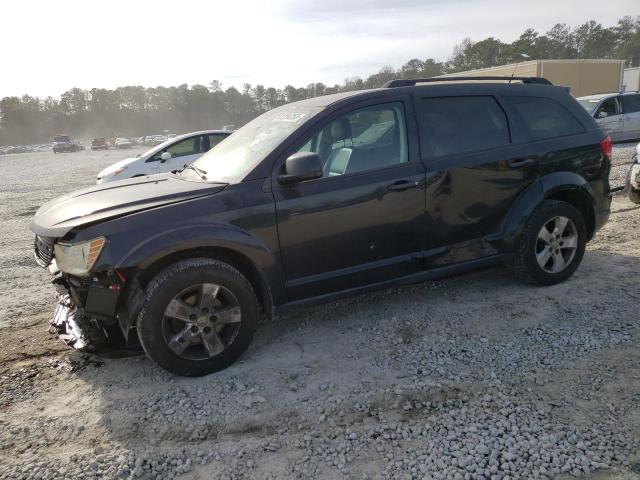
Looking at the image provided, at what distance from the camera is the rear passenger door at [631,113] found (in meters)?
14.6

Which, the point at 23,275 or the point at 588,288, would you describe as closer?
the point at 588,288

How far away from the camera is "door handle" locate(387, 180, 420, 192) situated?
3.74 metres

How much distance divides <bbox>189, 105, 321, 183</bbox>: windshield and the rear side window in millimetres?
1985

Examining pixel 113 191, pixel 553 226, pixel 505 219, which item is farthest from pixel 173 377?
pixel 553 226

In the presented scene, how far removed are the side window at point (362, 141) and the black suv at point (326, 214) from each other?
1 centimetres

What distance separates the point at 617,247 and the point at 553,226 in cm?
169

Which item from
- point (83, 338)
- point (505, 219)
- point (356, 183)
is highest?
point (356, 183)

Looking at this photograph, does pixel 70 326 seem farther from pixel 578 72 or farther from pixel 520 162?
pixel 578 72

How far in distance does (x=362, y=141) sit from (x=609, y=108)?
14.1 m

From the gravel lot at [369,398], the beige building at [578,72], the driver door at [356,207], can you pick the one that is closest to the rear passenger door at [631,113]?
the gravel lot at [369,398]

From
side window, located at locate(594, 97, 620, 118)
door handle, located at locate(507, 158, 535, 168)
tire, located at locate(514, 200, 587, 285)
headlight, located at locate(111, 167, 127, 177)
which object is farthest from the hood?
side window, located at locate(594, 97, 620, 118)

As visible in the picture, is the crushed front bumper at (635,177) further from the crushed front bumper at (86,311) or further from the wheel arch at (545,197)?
the crushed front bumper at (86,311)

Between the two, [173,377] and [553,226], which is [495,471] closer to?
[173,377]

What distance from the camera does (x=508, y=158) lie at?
13.9ft
